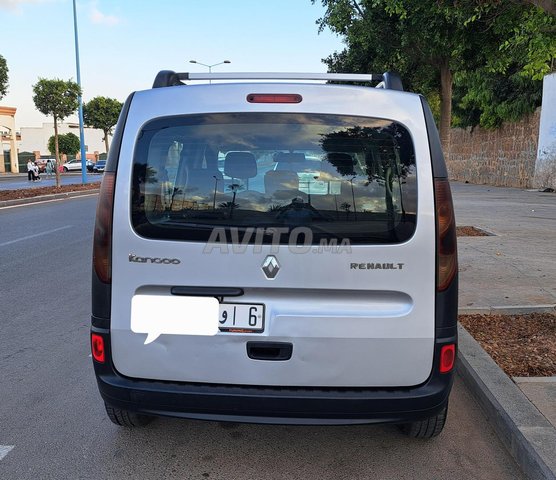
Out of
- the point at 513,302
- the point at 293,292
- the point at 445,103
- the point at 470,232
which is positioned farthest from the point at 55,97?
the point at 293,292

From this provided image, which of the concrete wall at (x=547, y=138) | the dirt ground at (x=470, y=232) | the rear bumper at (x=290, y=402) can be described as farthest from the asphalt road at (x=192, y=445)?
the concrete wall at (x=547, y=138)

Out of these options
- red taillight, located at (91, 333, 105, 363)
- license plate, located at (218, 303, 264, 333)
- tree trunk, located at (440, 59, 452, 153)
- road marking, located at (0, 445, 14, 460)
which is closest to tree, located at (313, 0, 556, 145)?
tree trunk, located at (440, 59, 452, 153)

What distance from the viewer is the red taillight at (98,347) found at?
2611mm

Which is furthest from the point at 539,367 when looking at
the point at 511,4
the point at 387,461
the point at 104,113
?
the point at 104,113

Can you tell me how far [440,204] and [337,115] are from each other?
0.65 metres

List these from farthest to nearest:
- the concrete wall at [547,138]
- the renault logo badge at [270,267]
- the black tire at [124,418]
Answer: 1. the concrete wall at [547,138]
2. the black tire at [124,418]
3. the renault logo badge at [270,267]

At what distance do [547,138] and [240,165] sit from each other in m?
21.3

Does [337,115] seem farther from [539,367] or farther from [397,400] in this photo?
[539,367]

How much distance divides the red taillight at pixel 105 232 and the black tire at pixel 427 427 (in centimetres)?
187

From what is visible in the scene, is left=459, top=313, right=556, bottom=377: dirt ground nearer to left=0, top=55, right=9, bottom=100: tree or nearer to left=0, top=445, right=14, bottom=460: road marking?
left=0, top=445, right=14, bottom=460: road marking

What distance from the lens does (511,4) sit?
5.75 meters

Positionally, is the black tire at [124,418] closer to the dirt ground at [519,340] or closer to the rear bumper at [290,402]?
the rear bumper at [290,402]

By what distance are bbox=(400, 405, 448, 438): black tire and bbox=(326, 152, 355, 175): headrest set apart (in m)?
1.43

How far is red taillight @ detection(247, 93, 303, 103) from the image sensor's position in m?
2.51
